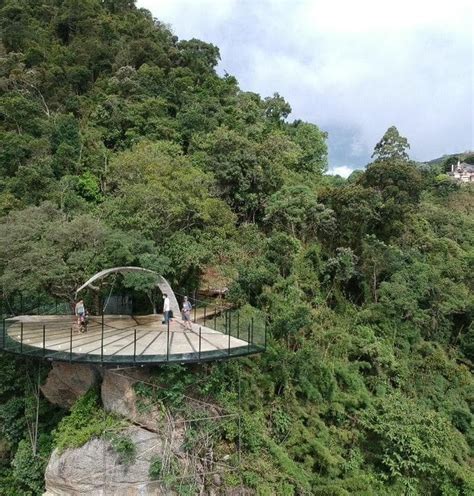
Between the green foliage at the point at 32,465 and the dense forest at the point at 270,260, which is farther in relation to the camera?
the dense forest at the point at 270,260

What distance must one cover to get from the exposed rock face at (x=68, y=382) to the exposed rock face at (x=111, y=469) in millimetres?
2101

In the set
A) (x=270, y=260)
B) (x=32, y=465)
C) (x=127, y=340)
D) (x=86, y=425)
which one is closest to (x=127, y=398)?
(x=86, y=425)

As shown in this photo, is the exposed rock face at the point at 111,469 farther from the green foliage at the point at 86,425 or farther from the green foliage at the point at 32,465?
the green foliage at the point at 32,465

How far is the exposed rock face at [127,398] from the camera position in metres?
11.8

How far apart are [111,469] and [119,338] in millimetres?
3795

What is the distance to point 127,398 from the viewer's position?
1198 cm

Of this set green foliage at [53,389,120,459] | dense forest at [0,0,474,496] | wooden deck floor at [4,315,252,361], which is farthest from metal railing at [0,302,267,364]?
green foliage at [53,389,120,459]

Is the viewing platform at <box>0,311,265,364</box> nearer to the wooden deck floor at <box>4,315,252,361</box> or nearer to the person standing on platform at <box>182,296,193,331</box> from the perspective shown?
the wooden deck floor at <box>4,315,252,361</box>

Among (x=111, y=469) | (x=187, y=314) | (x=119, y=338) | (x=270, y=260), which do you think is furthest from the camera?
(x=270, y=260)

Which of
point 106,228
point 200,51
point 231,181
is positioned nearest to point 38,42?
point 200,51

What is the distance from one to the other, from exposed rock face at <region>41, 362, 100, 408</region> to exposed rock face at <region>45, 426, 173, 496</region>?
2.10 meters

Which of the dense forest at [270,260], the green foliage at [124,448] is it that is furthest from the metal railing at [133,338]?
the green foliage at [124,448]

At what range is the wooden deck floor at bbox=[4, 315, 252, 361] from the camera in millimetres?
11982

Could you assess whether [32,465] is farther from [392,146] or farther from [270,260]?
[392,146]
